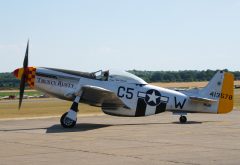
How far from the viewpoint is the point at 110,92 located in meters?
19.2

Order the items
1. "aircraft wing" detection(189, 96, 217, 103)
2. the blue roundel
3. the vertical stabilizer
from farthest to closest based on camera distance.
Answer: the vertical stabilizer → "aircraft wing" detection(189, 96, 217, 103) → the blue roundel

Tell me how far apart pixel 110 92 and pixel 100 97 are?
2.52 ft

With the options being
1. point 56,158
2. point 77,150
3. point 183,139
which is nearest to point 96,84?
point 183,139

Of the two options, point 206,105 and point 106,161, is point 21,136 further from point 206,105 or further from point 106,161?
point 206,105

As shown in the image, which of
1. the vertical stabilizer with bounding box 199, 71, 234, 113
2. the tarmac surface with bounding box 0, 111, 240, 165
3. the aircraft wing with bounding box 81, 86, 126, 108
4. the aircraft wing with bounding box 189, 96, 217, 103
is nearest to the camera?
the tarmac surface with bounding box 0, 111, 240, 165

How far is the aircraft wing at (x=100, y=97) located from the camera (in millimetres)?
18859

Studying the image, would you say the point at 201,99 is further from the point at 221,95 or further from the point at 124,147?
the point at 124,147

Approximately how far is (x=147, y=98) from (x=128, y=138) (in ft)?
19.5

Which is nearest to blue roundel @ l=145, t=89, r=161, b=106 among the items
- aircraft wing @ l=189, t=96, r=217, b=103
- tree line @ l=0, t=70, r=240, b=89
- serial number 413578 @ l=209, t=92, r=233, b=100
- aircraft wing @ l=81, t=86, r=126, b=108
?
aircraft wing @ l=81, t=86, r=126, b=108

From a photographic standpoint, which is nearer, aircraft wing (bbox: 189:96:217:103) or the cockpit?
the cockpit

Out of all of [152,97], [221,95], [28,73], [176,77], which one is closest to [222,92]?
[221,95]

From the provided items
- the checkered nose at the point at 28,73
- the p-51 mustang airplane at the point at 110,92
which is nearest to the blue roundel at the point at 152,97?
the p-51 mustang airplane at the point at 110,92

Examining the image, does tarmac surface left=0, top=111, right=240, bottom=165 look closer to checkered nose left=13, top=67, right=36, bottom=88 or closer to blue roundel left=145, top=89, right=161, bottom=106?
blue roundel left=145, top=89, right=161, bottom=106

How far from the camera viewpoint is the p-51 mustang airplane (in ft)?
64.7
